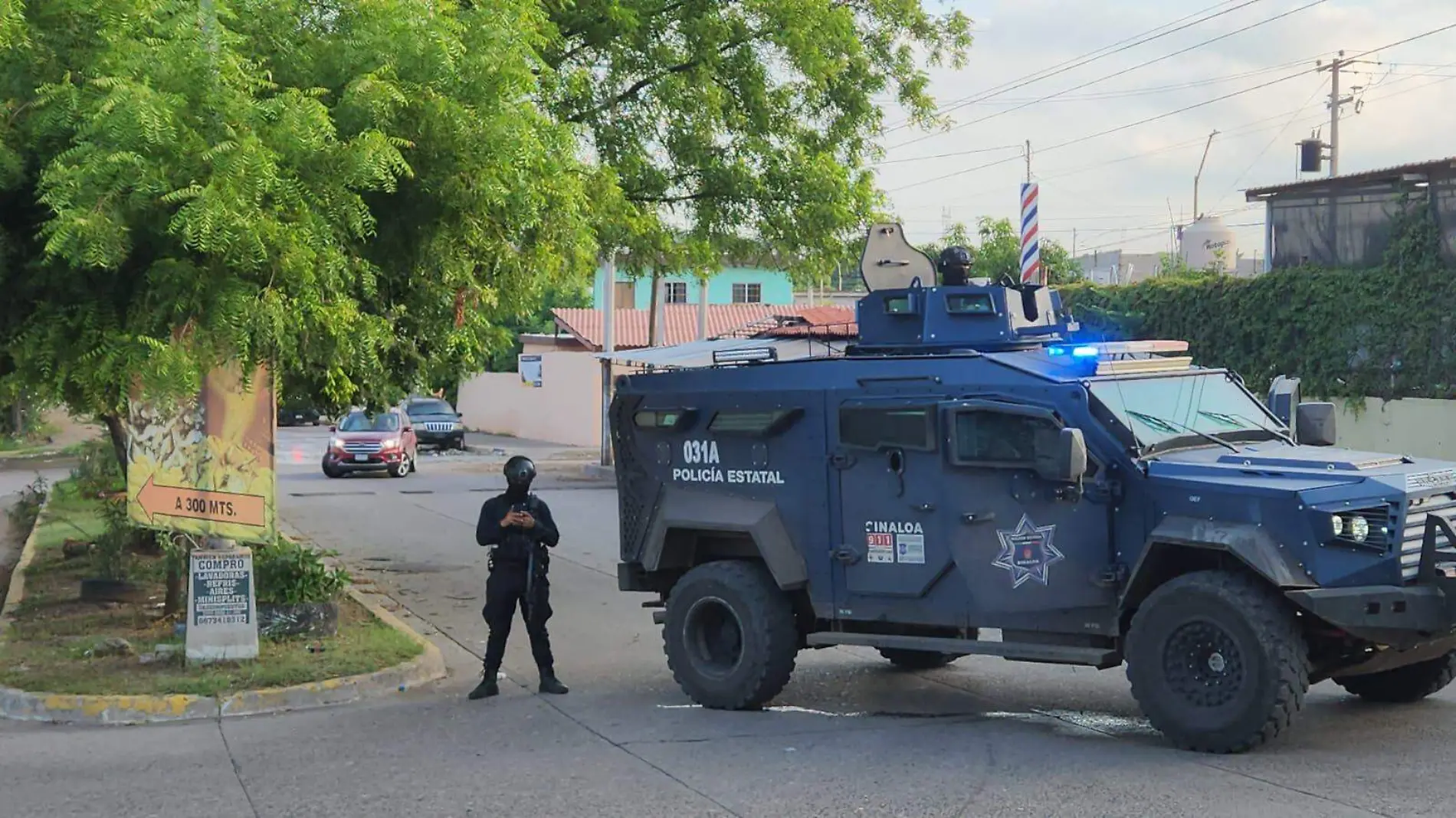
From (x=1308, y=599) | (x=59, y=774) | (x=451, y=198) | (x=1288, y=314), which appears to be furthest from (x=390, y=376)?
(x=1288, y=314)

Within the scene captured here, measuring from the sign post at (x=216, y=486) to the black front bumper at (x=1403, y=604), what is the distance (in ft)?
23.3

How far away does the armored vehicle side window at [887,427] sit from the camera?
903 cm

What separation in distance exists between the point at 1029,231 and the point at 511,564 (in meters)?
6.12

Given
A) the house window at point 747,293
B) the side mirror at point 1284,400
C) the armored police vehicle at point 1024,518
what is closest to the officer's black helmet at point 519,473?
the armored police vehicle at point 1024,518

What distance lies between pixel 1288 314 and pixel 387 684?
1589cm

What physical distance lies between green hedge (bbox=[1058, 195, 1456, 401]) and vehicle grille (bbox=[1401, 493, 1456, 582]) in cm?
1070

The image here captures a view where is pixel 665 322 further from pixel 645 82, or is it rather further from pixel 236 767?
pixel 236 767

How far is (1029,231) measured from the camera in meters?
13.7

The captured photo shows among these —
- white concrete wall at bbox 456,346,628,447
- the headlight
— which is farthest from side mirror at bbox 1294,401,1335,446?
white concrete wall at bbox 456,346,628,447

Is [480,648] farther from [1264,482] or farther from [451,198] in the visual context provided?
[1264,482]

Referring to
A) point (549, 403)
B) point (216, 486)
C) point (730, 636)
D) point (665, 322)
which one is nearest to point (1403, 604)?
point (730, 636)

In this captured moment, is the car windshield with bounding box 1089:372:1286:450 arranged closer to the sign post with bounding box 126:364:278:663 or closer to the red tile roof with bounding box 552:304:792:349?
the sign post with bounding box 126:364:278:663

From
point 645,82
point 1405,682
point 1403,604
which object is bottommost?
point 1405,682

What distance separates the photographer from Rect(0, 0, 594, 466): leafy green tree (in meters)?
9.05
